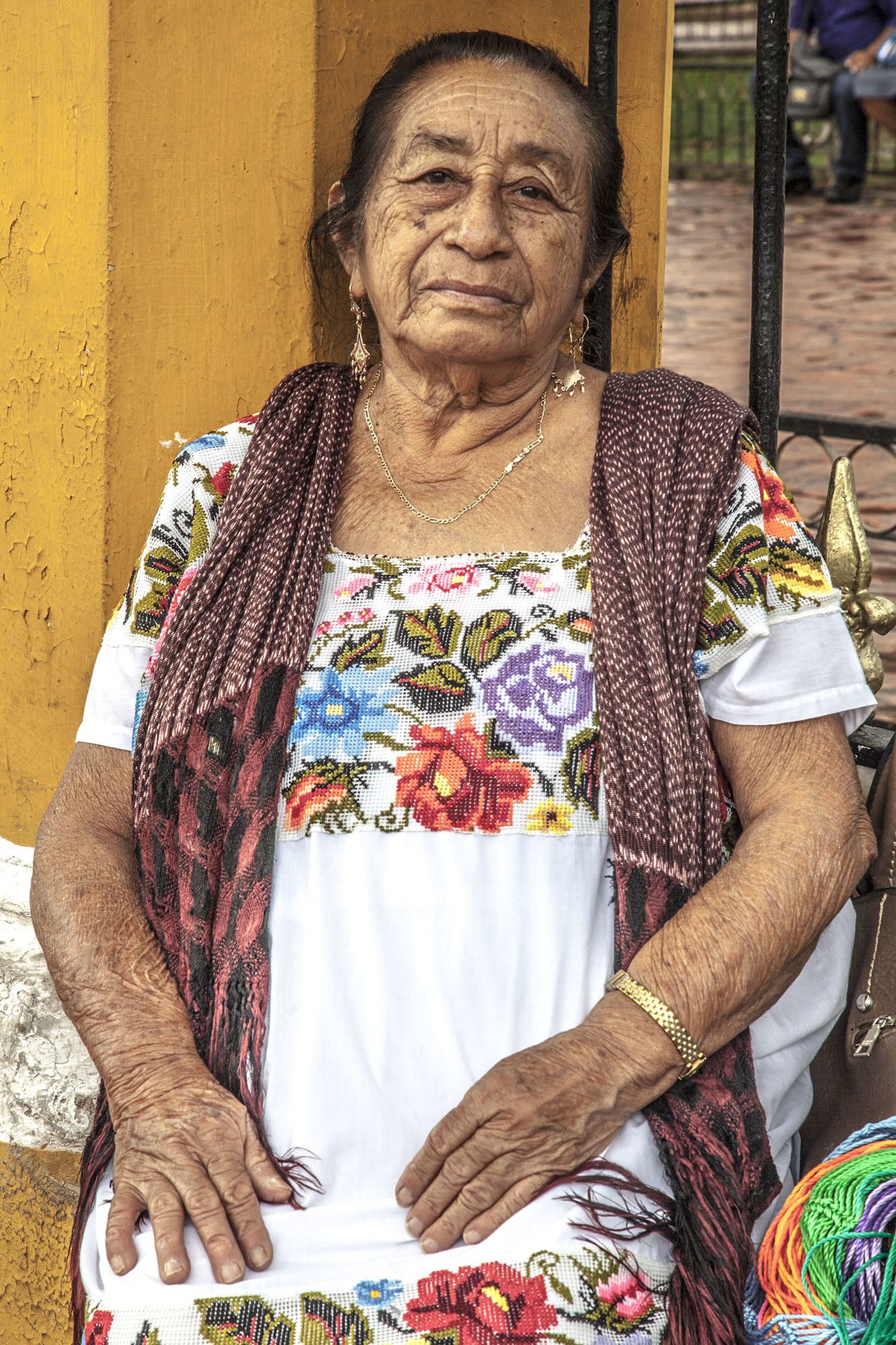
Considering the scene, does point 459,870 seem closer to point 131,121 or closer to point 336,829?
point 336,829

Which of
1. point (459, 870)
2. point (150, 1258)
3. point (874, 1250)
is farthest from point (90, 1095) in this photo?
point (874, 1250)

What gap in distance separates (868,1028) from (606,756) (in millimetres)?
535

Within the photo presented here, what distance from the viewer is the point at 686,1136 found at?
1980 mm

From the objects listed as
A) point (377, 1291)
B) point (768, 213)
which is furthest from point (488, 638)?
point (768, 213)

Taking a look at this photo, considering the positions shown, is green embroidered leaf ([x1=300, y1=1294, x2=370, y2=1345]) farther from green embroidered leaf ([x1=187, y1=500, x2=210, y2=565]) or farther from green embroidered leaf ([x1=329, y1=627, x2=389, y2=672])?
green embroidered leaf ([x1=187, y1=500, x2=210, y2=565])

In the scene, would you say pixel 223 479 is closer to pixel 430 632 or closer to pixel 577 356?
pixel 430 632

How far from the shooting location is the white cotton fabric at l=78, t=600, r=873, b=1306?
201 cm

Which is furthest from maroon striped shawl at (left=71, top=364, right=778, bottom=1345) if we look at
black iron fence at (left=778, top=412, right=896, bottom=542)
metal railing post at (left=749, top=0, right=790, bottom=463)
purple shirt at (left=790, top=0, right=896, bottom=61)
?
purple shirt at (left=790, top=0, right=896, bottom=61)

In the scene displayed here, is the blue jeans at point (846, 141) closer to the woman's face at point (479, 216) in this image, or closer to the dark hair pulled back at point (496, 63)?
the dark hair pulled back at point (496, 63)

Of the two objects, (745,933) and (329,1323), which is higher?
(745,933)

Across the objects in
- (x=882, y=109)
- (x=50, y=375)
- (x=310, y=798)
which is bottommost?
(x=310, y=798)

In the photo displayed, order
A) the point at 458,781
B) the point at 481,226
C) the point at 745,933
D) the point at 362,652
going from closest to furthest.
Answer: the point at 745,933
the point at 458,781
the point at 362,652
the point at 481,226

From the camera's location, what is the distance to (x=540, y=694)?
7.06 feet

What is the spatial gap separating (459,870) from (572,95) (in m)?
1.23
